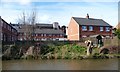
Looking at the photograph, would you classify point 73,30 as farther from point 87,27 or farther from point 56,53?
point 56,53

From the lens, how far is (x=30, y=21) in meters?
59.0

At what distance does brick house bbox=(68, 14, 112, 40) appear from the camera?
59200 millimetres

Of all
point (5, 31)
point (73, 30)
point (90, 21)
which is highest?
point (90, 21)

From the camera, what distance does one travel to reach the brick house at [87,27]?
194 feet

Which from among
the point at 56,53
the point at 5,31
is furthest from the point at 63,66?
the point at 5,31

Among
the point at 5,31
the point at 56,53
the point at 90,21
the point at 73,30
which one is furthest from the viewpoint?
the point at 73,30

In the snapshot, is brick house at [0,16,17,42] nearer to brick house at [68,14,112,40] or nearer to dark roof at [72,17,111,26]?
brick house at [68,14,112,40]

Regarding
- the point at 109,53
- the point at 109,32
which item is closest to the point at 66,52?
the point at 109,53

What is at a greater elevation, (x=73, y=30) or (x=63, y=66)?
(x=73, y=30)

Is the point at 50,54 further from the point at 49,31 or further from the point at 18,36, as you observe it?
the point at 49,31

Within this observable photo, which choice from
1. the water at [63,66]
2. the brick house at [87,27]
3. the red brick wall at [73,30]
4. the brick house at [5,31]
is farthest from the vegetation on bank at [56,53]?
the red brick wall at [73,30]

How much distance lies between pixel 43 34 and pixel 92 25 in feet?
93.2

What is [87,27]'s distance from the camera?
2359 inches

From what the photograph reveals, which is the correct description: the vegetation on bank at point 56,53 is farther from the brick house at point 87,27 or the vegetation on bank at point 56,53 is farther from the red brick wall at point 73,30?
the red brick wall at point 73,30
